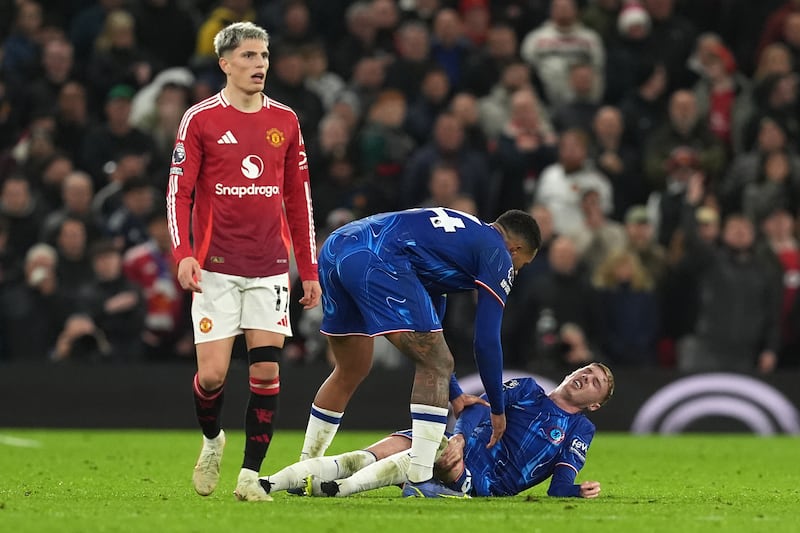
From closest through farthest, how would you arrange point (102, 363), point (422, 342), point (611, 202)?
point (422, 342) < point (102, 363) < point (611, 202)

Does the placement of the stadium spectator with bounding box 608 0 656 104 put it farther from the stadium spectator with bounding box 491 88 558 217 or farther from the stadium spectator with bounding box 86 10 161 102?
the stadium spectator with bounding box 86 10 161 102

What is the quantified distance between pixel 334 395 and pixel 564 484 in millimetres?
1539

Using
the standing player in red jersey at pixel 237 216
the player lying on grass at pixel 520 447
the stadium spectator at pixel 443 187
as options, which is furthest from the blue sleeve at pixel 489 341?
the stadium spectator at pixel 443 187

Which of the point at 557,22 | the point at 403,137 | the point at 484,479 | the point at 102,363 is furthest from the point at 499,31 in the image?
the point at 484,479

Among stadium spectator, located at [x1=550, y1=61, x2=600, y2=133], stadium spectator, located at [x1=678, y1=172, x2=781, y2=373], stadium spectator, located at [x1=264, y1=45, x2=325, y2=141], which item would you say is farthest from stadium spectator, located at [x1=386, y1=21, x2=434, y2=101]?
stadium spectator, located at [x1=678, y1=172, x2=781, y2=373]

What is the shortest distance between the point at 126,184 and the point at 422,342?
9117 mm

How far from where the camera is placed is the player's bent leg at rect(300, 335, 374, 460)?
963cm

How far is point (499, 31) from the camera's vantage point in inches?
761

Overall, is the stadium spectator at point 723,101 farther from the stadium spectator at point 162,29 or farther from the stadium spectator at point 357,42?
the stadium spectator at point 162,29

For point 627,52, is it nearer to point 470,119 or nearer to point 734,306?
point 470,119

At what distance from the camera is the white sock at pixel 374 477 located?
8.92 m

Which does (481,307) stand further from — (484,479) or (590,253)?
(590,253)

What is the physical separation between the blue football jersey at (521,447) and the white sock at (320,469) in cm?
75

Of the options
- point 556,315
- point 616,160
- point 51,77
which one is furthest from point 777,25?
point 51,77
